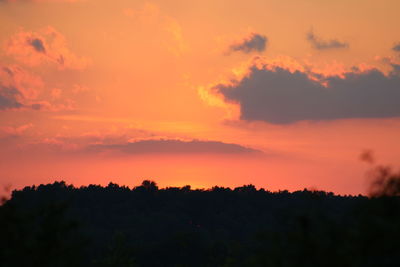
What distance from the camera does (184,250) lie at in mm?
137250

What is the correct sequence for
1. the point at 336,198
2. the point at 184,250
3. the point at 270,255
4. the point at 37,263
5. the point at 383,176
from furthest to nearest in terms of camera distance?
the point at 336,198 → the point at 184,250 → the point at 37,263 → the point at 270,255 → the point at 383,176

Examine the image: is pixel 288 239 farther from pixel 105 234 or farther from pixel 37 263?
pixel 105 234

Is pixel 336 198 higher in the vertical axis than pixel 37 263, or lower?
higher

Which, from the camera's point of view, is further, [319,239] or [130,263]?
[130,263]

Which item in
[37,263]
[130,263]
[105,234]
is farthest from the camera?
[105,234]

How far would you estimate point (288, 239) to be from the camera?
37.8 m

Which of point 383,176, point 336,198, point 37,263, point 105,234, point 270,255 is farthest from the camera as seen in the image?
point 336,198

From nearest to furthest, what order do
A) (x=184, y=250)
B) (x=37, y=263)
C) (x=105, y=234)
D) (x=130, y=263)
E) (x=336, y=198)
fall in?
(x=37, y=263)
(x=130, y=263)
(x=184, y=250)
(x=105, y=234)
(x=336, y=198)

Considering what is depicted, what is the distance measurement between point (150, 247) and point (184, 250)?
7748mm

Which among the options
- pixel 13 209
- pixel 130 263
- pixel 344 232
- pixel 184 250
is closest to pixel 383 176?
pixel 344 232

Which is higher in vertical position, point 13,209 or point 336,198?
point 336,198

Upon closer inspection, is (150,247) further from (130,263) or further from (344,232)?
(344,232)

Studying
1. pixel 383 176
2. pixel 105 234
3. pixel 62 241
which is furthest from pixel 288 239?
pixel 105 234

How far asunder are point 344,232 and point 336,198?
166m
